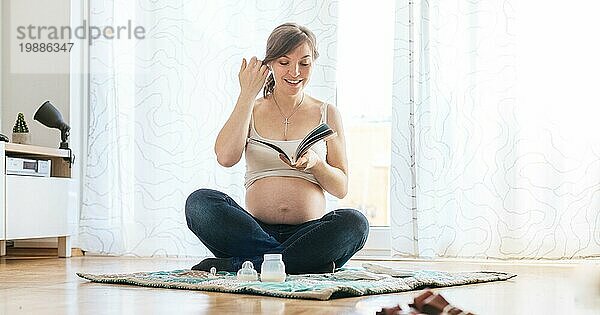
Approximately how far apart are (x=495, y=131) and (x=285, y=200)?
1.32m

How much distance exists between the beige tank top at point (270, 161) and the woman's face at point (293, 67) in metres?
0.16

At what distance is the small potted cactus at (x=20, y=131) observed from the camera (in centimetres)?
354


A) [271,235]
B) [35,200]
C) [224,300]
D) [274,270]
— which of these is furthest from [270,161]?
[35,200]

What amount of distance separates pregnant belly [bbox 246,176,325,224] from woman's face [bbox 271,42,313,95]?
0.27 metres

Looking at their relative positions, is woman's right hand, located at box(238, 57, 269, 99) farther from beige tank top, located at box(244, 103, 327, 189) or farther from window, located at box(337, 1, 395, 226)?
window, located at box(337, 1, 395, 226)

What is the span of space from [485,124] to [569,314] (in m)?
2.03

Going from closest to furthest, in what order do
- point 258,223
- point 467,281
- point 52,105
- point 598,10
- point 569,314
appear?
point 569,314
point 467,281
point 258,223
point 598,10
point 52,105

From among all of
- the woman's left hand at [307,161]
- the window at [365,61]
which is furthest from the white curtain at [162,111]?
the woman's left hand at [307,161]

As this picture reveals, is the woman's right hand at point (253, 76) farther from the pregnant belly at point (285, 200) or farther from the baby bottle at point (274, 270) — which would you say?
the baby bottle at point (274, 270)

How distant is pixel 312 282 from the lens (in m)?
1.83

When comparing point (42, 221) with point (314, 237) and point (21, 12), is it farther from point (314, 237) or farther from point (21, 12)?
point (314, 237)

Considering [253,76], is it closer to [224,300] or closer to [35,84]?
[224,300]

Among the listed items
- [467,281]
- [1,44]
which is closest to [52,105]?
[1,44]

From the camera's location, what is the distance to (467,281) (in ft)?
6.76
